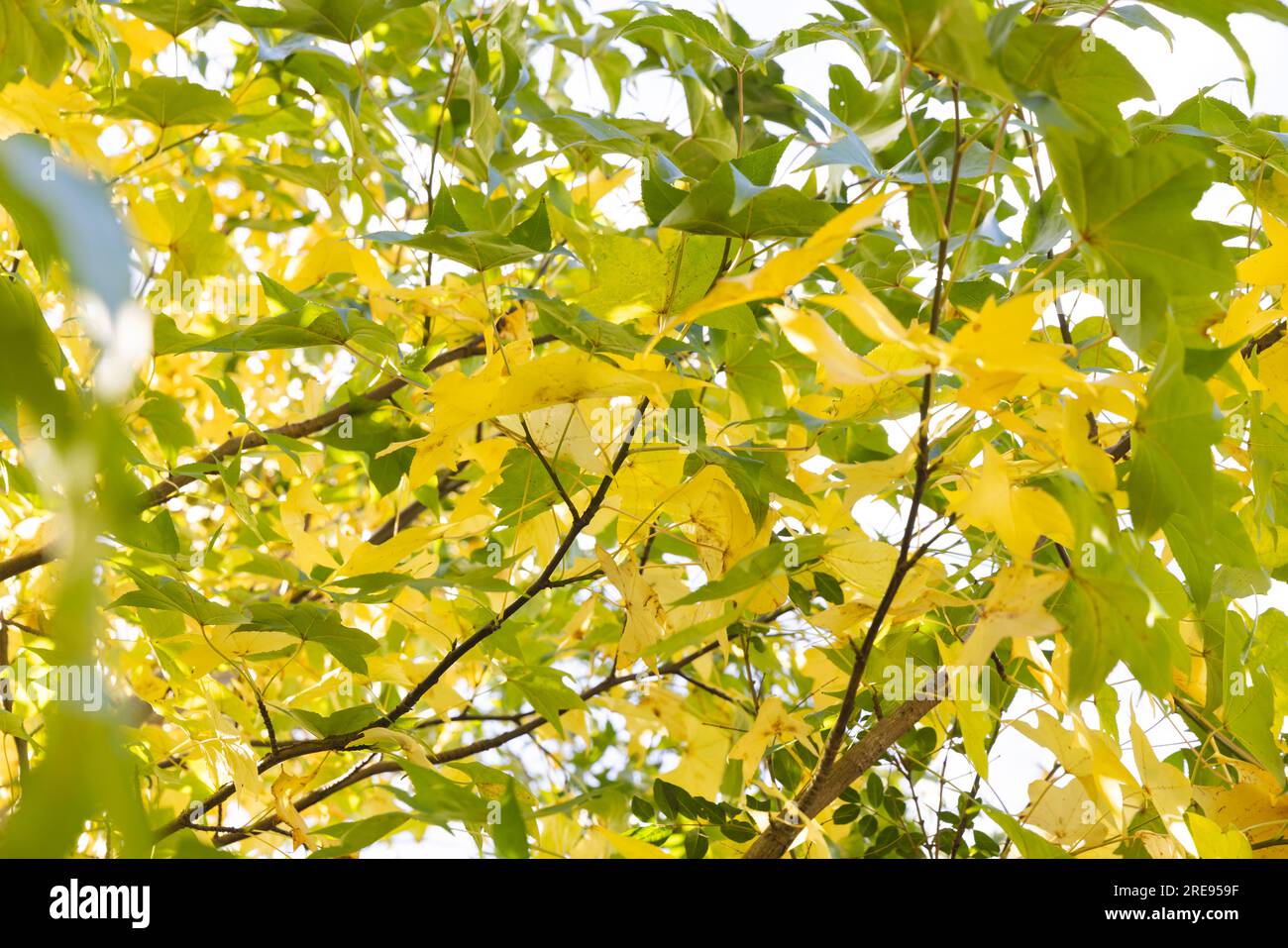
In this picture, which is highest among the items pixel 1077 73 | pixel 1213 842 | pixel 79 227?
pixel 1077 73

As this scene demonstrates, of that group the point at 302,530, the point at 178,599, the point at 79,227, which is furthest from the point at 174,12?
the point at 79,227

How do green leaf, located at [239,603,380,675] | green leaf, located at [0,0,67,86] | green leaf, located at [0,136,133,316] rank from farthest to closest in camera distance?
green leaf, located at [0,0,67,86]
green leaf, located at [239,603,380,675]
green leaf, located at [0,136,133,316]

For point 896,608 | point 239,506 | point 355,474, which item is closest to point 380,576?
point 239,506

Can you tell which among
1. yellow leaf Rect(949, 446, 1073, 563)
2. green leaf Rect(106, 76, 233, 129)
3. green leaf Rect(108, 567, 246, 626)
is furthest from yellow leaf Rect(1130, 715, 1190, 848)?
green leaf Rect(106, 76, 233, 129)

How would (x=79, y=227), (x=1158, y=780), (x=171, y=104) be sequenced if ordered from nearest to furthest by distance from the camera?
(x=79, y=227), (x=1158, y=780), (x=171, y=104)

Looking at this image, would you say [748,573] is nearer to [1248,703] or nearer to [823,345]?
[823,345]

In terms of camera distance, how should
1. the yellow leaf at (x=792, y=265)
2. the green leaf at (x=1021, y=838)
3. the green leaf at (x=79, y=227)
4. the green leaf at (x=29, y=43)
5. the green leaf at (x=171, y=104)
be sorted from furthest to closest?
the green leaf at (x=171, y=104) → the green leaf at (x=29, y=43) → the green leaf at (x=1021, y=838) → the yellow leaf at (x=792, y=265) → the green leaf at (x=79, y=227)

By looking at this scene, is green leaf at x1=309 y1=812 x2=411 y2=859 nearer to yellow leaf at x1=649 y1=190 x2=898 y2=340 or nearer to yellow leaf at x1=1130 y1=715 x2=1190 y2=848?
yellow leaf at x1=649 y1=190 x2=898 y2=340

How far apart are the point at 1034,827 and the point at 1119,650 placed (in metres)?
0.26

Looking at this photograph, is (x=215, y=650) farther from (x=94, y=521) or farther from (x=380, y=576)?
(x=94, y=521)

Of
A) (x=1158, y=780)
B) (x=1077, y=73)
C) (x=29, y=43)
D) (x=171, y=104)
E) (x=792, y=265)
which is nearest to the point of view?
(x=792, y=265)

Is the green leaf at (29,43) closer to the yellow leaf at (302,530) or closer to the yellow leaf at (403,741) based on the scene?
the yellow leaf at (302,530)

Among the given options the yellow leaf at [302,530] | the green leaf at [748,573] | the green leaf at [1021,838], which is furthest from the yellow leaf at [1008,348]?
the yellow leaf at [302,530]

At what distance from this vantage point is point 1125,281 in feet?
1.35
